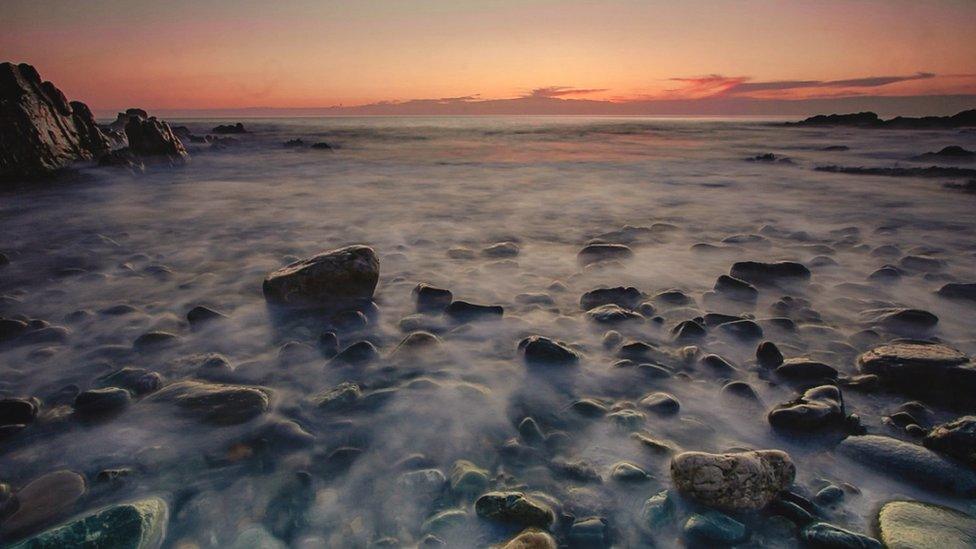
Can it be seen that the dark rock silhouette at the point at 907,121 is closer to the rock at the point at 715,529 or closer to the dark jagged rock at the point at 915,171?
the dark jagged rock at the point at 915,171

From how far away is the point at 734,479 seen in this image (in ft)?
5.26

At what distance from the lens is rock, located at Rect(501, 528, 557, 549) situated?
56.9 inches

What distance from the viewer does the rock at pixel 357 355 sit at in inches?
104

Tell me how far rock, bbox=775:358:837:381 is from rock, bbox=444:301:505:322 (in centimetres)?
164

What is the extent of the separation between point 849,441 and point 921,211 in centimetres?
665

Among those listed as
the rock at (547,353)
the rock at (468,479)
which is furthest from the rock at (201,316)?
the rock at (468,479)

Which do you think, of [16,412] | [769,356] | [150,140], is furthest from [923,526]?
[150,140]

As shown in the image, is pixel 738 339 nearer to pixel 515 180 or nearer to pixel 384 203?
pixel 384 203

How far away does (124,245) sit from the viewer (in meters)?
5.05

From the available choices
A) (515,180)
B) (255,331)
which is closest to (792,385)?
(255,331)

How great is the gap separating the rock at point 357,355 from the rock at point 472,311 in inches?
27.4

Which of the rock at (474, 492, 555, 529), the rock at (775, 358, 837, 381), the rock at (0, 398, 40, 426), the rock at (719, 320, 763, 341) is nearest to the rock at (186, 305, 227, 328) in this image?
the rock at (0, 398, 40, 426)

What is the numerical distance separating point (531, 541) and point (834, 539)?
0.90m

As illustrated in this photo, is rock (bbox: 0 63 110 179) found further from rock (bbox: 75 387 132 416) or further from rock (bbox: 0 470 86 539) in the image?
rock (bbox: 0 470 86 539)
